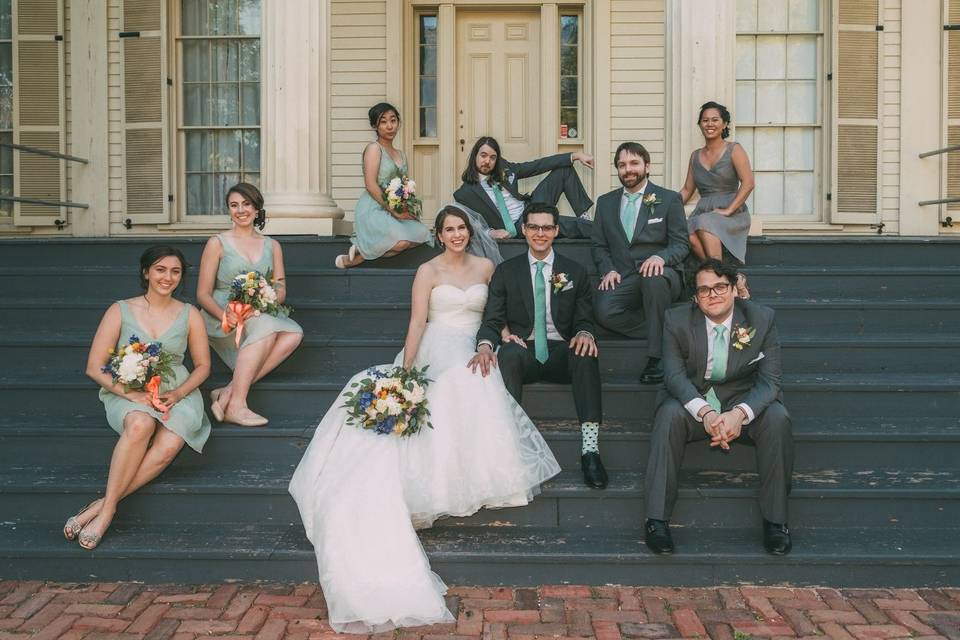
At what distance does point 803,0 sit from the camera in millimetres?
8336

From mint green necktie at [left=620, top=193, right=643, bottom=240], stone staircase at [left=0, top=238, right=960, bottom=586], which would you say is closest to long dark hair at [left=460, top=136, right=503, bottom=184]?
stone staircase at [left=0, top=238, right=960, bottom=586]

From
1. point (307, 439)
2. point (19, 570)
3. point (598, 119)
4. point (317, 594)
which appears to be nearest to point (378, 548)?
point (317, 594)

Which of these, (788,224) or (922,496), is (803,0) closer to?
(788,224)

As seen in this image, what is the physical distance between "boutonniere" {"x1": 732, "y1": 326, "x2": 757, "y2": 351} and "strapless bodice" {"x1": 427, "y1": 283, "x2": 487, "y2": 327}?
4.72ft

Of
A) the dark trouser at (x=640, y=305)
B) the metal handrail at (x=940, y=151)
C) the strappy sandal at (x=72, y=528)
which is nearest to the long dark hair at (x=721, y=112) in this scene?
the dark trouser at (x=640, y=305)

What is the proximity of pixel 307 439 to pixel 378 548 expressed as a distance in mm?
1043

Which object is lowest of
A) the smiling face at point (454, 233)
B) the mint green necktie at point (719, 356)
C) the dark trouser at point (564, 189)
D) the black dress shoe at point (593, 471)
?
the black dress shoe at point (593, 471)

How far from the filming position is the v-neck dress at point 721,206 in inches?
225

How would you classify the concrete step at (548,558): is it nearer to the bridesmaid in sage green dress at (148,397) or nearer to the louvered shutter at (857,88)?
the bridesmaid in sage green dress at (148,397)

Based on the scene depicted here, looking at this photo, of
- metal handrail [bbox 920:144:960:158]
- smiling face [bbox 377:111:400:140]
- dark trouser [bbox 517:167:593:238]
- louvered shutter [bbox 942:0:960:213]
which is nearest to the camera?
smiling face [bbox 377:111:400:140]

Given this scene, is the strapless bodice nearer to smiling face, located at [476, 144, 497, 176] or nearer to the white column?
the white column

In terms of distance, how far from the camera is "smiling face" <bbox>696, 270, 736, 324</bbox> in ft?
13.0

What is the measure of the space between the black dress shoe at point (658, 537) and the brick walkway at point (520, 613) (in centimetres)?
17

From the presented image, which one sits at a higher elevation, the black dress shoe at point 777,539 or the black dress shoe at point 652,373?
the black dress shoe at point 652,373
